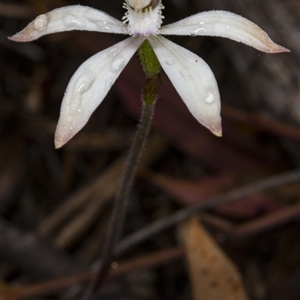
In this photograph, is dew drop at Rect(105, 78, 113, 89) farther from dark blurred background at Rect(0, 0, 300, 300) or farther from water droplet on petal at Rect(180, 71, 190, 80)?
dark blurred background at Rect(0, 0, 300, 300)

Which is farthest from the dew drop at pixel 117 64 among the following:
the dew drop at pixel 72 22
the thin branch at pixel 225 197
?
the thin branch at pixel 225 197

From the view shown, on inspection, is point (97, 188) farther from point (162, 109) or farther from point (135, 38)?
point (135, 38)

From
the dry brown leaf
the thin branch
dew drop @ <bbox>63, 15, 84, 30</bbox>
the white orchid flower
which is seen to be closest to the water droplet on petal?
the white orchid flower

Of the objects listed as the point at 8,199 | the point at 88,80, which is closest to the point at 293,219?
the point at 8,199

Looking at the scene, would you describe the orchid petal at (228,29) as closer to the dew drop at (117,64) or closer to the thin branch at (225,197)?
the dew drop at (117,64)

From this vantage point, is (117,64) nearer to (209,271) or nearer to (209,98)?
(209,98)

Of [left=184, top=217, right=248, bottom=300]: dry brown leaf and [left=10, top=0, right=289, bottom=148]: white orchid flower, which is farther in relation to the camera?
[left=184, top=217, right=248, bottom=300]: dry brown leaf

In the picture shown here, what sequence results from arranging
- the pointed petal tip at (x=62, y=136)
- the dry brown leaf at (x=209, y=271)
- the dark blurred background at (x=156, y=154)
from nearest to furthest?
the pointed petal tip at (x=62, y=136) → the dry brown leaf at (x=209, y=271) → the dark blurred background at (x=156, y=154)

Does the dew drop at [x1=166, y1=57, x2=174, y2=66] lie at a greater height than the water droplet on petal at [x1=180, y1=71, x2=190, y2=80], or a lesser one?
greater
